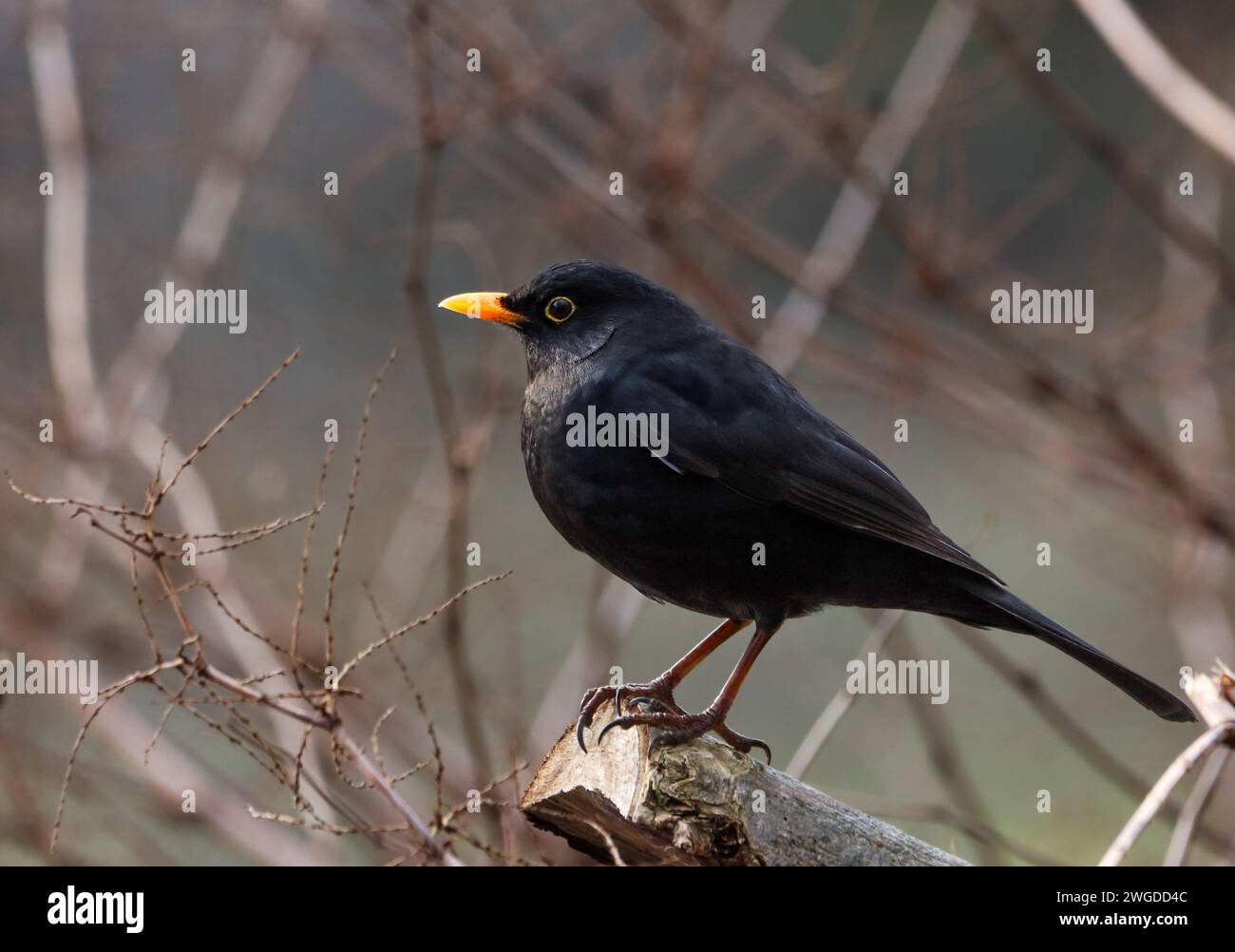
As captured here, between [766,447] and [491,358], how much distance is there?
2.16 meters

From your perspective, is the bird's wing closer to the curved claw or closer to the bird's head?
the bird's head

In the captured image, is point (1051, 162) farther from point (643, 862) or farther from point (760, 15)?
point (643, 862)

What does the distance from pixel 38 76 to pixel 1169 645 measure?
8341 millimetres

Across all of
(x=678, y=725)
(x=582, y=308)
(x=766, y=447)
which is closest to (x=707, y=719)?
(x=678, y=725)

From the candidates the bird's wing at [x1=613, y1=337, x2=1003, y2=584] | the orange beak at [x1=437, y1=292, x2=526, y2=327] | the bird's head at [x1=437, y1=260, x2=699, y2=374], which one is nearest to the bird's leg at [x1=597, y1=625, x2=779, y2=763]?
the bird's wing at [x1=613, y1=337, x2=1003, y2=584]

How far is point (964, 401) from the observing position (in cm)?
560

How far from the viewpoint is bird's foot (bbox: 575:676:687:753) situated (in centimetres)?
354

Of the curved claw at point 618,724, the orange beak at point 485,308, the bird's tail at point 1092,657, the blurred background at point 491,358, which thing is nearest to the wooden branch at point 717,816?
the curved claw at point 618,724

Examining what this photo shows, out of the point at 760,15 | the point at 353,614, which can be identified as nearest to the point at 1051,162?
the point at 760,15

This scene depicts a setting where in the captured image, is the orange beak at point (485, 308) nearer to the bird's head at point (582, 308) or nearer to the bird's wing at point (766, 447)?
the bird's head at point (582, 308)

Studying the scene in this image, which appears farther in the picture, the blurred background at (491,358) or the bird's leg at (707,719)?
the blurred background at (491,358)

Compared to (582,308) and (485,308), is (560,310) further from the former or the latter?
(485,308)

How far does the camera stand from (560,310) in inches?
158

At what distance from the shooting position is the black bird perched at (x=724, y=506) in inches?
138
